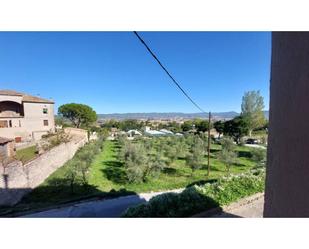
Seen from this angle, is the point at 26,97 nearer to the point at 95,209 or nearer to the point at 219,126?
the point at 95,209

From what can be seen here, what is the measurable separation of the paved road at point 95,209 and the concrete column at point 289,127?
4.94 m

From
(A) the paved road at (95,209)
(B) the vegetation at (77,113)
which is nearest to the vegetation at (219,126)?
(B) the vegetation at (77,113)

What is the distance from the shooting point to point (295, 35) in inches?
85.4

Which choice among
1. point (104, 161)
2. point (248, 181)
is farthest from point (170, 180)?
point (104, 161)

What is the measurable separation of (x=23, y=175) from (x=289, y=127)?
31.0ft

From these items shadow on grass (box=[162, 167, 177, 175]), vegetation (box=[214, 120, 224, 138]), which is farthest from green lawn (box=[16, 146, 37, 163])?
vegetation (box=[214, 120, 224, 138])

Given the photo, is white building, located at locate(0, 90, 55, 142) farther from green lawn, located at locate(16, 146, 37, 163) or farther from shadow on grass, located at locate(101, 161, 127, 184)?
shadow on grass, located at locate(101, 161, 127, 184)

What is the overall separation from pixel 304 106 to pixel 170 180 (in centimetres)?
980

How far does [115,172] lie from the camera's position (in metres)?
12.6

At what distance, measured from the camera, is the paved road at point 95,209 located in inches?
260

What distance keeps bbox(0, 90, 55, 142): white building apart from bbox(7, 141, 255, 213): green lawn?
9610 mm

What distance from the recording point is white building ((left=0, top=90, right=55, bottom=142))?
19.7m

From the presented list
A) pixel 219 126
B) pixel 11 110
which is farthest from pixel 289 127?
pixel 219 126
